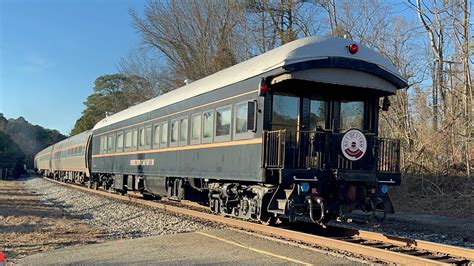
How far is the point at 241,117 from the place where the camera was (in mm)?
10805

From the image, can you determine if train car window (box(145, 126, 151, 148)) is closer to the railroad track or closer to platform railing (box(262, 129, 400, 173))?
the railroad track

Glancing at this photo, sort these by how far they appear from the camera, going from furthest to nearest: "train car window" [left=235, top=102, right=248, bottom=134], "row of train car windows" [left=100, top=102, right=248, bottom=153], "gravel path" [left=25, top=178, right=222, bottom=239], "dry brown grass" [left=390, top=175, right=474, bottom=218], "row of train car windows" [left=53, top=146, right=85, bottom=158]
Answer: "row of train car windows" [left=53, top=146, right=85, bottom=158], "dry brown grass" [left=390, top=175, right=474, bottom=218], "gravel path" [left=25, top=178, right=222, bottom=239], "row of train car windows" [left=100, top=102, right=248, bottom=153], "train car window" [left=235, top=102, right=248, bottom=134]

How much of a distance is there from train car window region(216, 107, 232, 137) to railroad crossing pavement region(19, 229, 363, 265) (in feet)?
8.52

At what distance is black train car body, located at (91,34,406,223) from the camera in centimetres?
977

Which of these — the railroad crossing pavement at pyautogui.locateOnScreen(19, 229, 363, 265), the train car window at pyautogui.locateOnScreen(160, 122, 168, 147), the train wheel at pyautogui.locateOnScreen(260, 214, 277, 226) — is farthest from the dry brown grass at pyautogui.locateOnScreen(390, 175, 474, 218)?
the railroad crossing pavement at pyautogui.locateOnScreen(19, 229, 363, 265)

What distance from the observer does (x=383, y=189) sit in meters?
10.3

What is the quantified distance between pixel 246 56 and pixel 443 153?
14353 millimetres

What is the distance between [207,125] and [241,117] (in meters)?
1.88

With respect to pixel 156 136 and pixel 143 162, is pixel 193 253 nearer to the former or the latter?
pixel 156 136

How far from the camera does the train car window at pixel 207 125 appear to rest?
12.3m

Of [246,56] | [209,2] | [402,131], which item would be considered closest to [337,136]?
[402,131]

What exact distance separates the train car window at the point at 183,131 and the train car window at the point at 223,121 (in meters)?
2.11

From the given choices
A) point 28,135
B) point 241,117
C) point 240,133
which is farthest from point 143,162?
point 28,135

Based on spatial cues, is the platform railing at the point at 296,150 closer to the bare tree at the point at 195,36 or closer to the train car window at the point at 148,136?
the train car window at the point at 148,136
